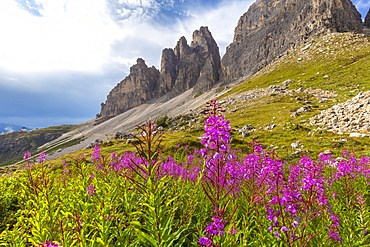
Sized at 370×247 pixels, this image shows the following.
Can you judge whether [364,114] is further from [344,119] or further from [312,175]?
[312,175]

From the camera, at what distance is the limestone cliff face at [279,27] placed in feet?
402

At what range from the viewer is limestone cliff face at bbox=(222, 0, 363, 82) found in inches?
4820

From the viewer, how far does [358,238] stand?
13.6 feet

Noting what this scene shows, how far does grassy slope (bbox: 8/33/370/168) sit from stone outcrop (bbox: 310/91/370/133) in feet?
7.93

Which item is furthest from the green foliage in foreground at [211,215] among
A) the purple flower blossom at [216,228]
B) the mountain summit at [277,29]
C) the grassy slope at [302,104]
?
the mountain summit at [277,29]

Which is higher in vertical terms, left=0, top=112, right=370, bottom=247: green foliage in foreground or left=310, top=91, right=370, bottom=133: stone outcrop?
left=0, top=112, right=370, bottom=247: green foliage in foreground

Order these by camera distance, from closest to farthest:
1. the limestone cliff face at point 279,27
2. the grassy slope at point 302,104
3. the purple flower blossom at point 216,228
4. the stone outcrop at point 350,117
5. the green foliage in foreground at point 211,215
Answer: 1. the purple flower blossom at point 216,228
2. the green foliage in foreground at point 211,215
3. the grassy slope at point 302,104
4. the stone outcrop at point 350,117
5. the limestone cliff face at point 279,27

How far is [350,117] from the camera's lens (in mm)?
24109

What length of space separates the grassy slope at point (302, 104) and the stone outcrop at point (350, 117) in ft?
7.93

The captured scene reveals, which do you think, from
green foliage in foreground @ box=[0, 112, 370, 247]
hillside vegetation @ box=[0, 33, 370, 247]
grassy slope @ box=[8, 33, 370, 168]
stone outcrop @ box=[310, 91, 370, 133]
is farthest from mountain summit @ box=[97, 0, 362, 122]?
green foliage in foreground @ box=[0, 112, 370, 247]

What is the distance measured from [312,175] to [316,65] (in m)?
118

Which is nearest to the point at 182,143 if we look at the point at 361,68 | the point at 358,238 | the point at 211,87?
the point at 358,238

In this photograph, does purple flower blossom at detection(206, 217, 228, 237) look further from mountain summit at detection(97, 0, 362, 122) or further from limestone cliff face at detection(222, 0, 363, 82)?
limestone cliff face at detection(222, 0, 363, 82)

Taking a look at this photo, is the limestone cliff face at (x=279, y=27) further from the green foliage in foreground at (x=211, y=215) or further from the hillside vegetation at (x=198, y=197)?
the green foliage in foreground at (x=211, y=215)
